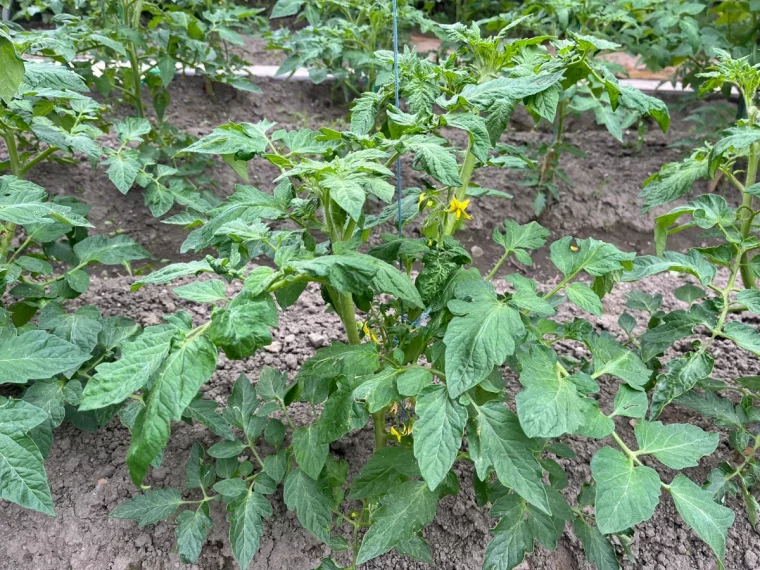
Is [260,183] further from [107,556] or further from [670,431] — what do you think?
[670,431]

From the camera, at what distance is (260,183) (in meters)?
3.26

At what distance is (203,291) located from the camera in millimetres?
1199

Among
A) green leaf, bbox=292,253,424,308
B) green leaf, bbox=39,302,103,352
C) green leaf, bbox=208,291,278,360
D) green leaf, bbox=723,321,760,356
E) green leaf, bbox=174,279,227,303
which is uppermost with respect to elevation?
green leaf, bbox=292,253,424,308

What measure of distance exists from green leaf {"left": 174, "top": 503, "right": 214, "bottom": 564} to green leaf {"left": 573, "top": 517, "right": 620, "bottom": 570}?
85 cm

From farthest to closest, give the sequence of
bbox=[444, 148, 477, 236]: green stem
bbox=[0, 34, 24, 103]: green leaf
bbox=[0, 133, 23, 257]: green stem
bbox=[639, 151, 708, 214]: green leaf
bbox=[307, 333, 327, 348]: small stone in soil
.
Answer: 1. bbox=[307, 333, 327, 348]: small stone in soil
2. bbox=[0, 133, 23, 257]: green stem
3. bbox=[639, 151, 708, 214]: green leaf
4. bbox=[444, 148, 477, 236]: green stem
5. bbox=[0, 34, 24, 103]: green leaf

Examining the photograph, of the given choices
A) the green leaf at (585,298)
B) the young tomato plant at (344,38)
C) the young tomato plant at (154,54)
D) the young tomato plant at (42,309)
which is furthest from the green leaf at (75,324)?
the young tomato plant at (344,38)

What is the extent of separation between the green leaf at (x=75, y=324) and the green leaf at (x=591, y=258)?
1.15m

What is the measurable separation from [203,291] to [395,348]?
484 millimetres

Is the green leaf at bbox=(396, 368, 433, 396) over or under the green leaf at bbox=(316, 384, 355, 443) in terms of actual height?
over

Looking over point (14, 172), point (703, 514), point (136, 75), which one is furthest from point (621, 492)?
point (136, 75)

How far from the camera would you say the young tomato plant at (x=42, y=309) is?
1.20 metres

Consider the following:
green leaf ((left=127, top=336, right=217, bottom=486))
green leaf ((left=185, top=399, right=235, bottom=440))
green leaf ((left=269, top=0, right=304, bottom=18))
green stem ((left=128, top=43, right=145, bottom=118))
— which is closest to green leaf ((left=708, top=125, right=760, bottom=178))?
green leaf ((left=127, top=336, right=217, bottom=486))

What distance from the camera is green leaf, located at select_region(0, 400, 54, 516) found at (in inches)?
46.5

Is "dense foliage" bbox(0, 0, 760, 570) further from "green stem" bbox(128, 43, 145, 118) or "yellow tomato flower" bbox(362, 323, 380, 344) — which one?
"green stem" bbox(128, 43, 145, 118)
